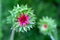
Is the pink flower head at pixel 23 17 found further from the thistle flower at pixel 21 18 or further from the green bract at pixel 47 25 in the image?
the green bract at pixel 47 25

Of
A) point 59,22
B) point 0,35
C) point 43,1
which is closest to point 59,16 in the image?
point 59,22

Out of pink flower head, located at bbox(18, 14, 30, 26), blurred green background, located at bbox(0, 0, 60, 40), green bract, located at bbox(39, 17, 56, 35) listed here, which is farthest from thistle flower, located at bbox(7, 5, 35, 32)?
blurred green background, located at bbox(0, 0, 60, 40)

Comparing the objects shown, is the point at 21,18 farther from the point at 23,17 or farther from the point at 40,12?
the point at 40,12

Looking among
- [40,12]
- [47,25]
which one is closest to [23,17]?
[47,25]

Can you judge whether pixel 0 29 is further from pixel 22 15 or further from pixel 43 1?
pixel 22 15

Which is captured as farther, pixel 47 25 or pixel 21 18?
pixel 47 25

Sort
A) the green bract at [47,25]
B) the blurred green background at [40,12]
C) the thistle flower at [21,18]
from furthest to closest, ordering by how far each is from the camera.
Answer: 1. the blurred green background at [40,12]
2. the green bract at [47,25]
3. the thistle flower at [21,18]

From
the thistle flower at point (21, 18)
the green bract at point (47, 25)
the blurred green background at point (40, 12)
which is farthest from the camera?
the blurred green background at point (40, 12)

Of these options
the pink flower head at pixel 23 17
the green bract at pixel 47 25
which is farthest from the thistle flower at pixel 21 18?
the green bract at pixel 47 25

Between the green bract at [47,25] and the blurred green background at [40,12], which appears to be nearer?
the green bract at [47,25]

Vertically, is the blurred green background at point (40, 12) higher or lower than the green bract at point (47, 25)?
higher
